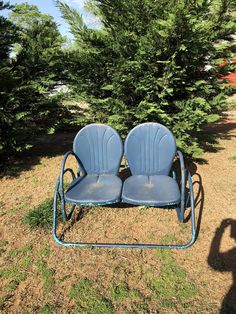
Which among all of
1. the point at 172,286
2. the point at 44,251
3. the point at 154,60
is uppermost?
the point at 154,60

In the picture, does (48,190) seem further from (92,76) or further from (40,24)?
(40,24)

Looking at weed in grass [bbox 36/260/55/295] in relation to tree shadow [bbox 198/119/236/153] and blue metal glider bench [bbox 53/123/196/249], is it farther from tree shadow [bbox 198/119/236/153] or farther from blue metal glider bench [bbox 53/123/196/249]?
tree shadow [bbox 198/119/236/153]

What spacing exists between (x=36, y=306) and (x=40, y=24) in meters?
4.91

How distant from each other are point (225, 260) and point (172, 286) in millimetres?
636

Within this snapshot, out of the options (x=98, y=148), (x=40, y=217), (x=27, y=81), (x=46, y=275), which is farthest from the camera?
(x=27, y=81)

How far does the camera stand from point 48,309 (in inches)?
90.2

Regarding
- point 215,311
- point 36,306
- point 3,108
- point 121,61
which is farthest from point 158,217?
point 3,108

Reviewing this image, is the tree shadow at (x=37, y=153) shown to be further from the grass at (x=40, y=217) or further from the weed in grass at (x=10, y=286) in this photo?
the weed in grass at (x=10, y=286)

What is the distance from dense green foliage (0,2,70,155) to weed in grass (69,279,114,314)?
2892mm

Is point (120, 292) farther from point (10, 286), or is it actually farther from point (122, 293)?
point (10, 286)

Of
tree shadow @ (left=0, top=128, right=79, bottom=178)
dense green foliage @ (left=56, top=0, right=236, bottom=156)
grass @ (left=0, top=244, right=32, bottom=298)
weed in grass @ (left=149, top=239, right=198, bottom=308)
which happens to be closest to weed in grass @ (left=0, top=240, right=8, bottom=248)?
grass @ (left=0, top=244, right=32, bottom=298)

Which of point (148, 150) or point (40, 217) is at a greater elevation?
point (148, 150)

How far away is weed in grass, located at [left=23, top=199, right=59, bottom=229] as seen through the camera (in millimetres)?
3374

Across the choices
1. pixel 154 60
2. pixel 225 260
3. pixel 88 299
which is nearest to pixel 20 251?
pixel 88 299
